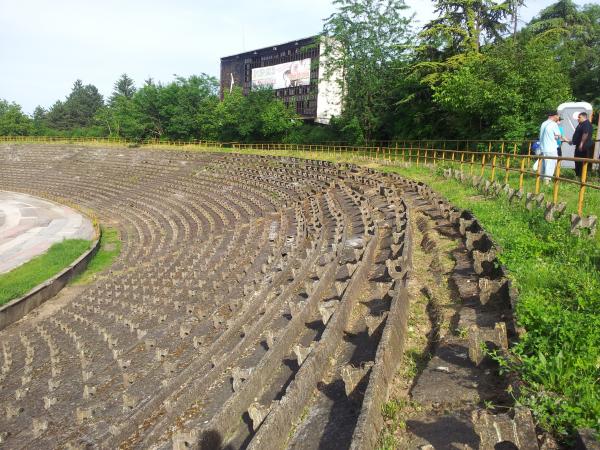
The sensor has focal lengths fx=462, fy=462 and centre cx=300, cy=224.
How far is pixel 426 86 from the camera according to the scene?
35.8 m

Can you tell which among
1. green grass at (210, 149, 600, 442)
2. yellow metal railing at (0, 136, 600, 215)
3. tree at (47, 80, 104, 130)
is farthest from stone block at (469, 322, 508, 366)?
tree at (47, 80, 104, 130)

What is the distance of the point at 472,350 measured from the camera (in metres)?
3.88

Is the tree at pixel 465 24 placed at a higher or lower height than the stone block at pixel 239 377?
higher

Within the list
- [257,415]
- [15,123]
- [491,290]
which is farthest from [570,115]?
[15,123]

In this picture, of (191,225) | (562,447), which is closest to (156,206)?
(191,225)

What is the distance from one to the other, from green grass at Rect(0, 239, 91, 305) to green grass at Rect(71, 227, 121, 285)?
2.44 ft

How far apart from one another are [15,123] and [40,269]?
260 ft

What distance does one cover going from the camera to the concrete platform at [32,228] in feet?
79.9

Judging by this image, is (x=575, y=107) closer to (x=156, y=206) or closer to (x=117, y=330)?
(x=117, y=330)

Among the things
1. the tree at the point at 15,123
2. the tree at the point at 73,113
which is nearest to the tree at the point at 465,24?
the tree at the point at 15,123

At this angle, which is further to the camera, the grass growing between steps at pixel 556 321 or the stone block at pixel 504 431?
the grass growing between steps at pixel 556 321

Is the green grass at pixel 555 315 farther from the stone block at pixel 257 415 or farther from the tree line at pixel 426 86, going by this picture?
the tree line at pixel 426 86

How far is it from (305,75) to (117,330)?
54.3 m

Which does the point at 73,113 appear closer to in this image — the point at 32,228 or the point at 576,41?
the point at 32,228
